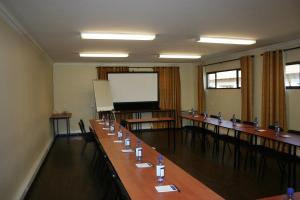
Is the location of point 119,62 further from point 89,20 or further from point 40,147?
point 89,20

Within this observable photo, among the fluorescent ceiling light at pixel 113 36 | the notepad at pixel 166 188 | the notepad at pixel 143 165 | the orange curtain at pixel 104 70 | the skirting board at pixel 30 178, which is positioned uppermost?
the fluorescent ceiling light at pixel 113 36

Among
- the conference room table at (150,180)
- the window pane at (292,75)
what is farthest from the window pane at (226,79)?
the conference room table at (150,180)

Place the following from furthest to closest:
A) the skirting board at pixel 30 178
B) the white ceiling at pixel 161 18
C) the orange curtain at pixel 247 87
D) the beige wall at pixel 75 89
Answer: the beige wall at pixel 75 89, the orange curtain at pixel 247 87, the skirting board at pixel 30 178, the white ceiling at pixel 161 18

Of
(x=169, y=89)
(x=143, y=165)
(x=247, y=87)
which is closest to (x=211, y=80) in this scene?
(x=169, y=89)

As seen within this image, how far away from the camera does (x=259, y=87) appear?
22.5 ft

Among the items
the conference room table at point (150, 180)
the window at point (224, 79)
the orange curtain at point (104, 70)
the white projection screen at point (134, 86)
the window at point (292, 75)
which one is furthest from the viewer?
the white projection screen at point (134, 86)

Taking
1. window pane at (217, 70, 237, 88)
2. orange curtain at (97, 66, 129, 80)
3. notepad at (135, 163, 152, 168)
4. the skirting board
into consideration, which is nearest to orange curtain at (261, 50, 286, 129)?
window pane at (217, 70, 237, 88)

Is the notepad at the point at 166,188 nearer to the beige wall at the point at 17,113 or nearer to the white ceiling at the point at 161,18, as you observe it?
the beige wall at the point at 17,113

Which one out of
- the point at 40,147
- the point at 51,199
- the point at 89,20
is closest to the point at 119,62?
the point at 40,147

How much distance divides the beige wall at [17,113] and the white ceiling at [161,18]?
1.27ft

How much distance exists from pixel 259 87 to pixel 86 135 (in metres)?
4.88

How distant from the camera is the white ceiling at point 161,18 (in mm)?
3098

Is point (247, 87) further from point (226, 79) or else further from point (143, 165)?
point (143, 165)

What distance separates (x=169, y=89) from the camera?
32.6ft
